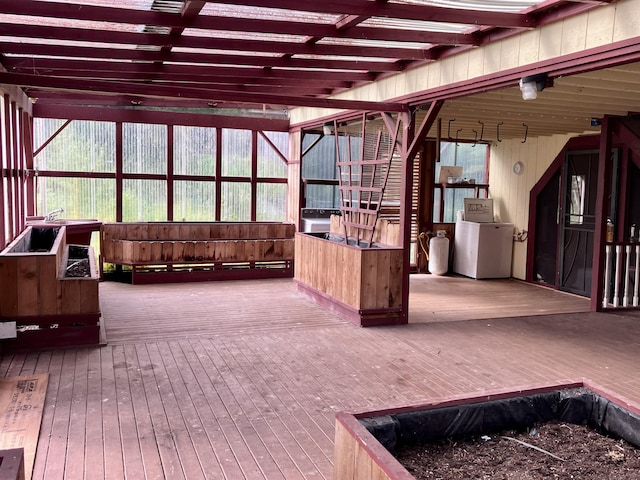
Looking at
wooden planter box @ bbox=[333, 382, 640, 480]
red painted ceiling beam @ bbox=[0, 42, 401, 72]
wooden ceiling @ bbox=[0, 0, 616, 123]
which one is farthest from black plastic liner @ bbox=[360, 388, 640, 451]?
red painted ceiling beam @ bbox=[0, 42, 401, 72]

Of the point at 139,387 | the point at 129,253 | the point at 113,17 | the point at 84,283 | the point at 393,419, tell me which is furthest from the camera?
the point at 129,253

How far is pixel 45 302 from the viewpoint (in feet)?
17.3

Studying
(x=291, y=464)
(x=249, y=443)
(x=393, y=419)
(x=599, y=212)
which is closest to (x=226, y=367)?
(x=249, y=443)

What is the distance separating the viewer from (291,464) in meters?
3.23

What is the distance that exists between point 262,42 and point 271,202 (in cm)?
563

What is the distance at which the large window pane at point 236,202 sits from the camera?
10.1 meters

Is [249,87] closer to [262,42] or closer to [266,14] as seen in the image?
[262,42]

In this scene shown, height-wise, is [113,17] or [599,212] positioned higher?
[113,17]

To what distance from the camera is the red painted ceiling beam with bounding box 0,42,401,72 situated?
5.21 metres

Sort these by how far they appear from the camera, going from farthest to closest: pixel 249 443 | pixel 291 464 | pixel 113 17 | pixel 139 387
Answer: pixel 139 387 → pixel 113 17 → pixel 249 443 → pixel 291 464

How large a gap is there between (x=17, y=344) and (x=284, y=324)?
2.65m

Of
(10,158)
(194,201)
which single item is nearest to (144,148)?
(194,201)

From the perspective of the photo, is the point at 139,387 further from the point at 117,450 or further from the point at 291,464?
the point at 291,464

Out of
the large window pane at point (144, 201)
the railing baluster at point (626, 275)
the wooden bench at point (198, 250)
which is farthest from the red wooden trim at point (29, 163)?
the railing baluster at point (626, 275)
